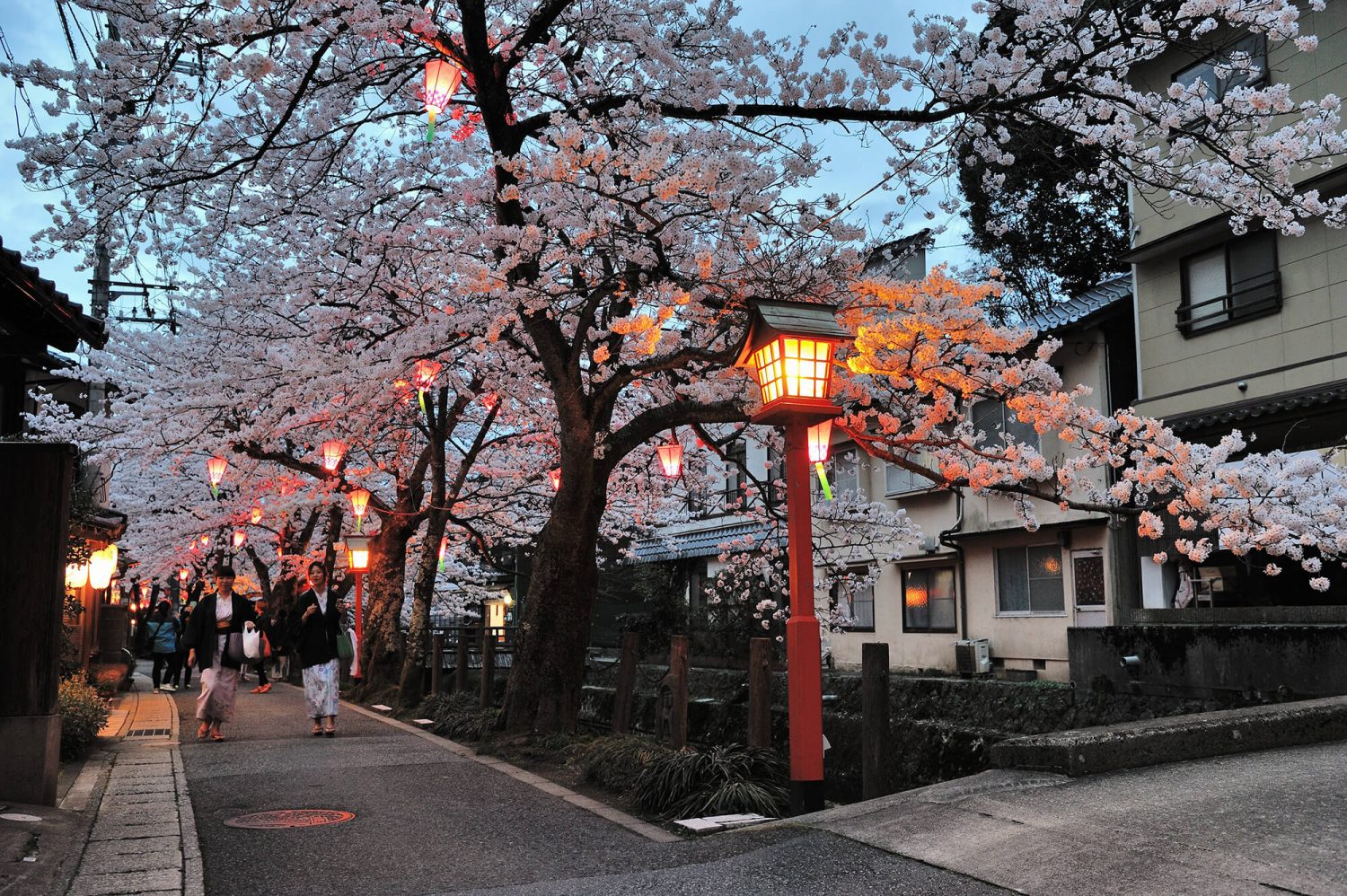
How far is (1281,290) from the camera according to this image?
17516mm

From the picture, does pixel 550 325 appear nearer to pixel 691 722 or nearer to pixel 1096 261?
pixel 691 722

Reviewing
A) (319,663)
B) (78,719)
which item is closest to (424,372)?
(319,663)

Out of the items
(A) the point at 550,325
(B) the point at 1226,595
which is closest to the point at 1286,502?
(A) the point at 550,325

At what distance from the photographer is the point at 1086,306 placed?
2136 centimetres

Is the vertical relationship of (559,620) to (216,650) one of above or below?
above

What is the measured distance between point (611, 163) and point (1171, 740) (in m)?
6.45

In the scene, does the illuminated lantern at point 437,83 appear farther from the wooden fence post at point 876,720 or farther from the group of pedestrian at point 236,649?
the group of pedestrian at point 236,649

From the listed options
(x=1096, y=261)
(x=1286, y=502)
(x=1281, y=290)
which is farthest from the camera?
(x=1096, y=261)

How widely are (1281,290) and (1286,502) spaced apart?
9.52 m

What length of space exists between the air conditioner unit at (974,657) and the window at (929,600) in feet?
5.53

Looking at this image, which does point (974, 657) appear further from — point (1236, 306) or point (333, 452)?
point (333, 452)

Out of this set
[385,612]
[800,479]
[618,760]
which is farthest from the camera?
[385,612]

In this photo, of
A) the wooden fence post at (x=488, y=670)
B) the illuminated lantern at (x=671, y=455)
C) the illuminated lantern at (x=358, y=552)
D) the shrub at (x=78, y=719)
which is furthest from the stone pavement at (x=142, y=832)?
the illuminated lantern at (x=358, y=552)

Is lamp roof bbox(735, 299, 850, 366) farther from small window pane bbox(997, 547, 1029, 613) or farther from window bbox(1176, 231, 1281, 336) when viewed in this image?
small window pane bbox(997, 547, 1029, 613)
